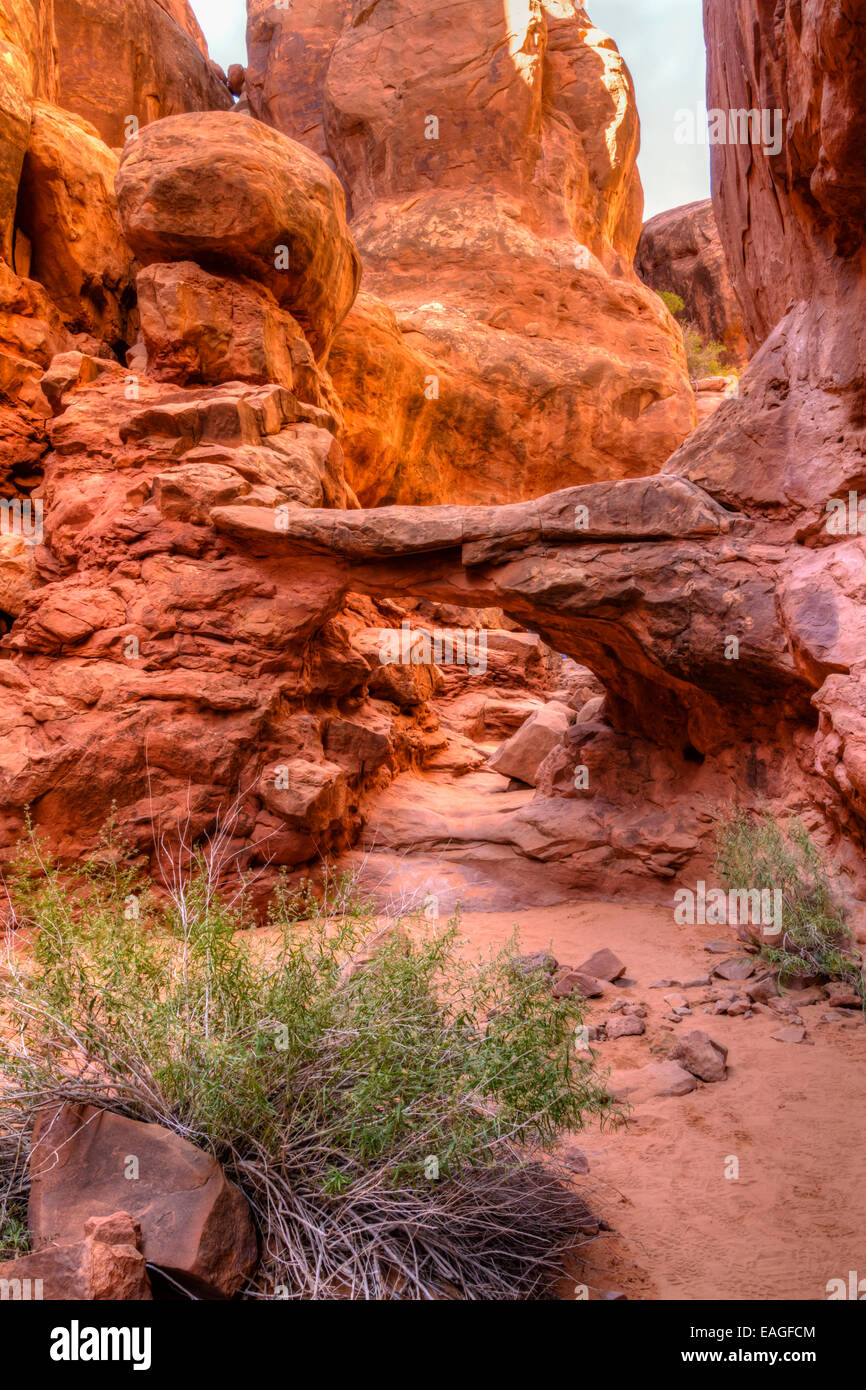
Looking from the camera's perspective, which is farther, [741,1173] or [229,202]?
[229,202]

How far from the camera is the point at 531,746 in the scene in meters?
9.80

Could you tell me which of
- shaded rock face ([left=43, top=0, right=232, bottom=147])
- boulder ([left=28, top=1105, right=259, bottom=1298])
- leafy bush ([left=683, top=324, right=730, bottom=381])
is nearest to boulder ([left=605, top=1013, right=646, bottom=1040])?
boulder ([left=28, top=1105, right=259, bottom=1298])

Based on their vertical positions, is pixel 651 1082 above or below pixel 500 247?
below

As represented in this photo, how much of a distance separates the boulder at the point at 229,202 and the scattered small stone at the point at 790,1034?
761 centimetres

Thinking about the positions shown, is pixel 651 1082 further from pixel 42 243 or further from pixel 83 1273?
pixel 42 243

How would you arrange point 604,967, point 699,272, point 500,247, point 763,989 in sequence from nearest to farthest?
1. point 763,989
2. point 604,967
3. point 500,247
4. point 699,272

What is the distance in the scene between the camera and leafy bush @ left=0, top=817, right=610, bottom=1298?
2688 mm

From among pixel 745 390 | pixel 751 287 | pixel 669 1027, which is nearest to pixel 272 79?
pixel 751 287

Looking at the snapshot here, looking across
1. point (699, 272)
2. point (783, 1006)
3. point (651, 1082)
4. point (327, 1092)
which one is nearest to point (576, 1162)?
point (651, 1082)

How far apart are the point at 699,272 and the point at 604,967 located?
21.2 meters

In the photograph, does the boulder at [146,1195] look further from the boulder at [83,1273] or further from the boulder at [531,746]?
the boulder at [531,746]

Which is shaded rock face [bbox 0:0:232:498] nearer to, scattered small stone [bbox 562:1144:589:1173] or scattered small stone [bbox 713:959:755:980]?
scattered small stone [bbox 713:959:755:980]

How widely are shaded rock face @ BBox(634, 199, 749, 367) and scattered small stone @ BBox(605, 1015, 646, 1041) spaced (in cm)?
2076

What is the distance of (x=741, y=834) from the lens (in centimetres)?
624
